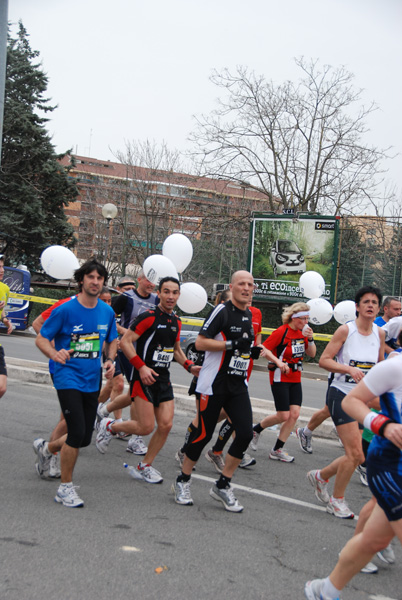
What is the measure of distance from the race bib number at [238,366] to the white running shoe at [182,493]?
1045 millimetres

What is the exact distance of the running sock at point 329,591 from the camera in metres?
3.32

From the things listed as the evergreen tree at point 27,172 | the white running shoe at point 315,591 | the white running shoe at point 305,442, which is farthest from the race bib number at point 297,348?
the evergreen tree at point 27,172

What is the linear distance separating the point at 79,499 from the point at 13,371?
7422mm

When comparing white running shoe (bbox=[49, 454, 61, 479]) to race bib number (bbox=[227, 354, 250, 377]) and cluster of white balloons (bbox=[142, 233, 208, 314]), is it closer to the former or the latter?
race bib number (bbox=[227, 354, 250, 377])

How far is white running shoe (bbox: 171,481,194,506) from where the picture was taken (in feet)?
17.6

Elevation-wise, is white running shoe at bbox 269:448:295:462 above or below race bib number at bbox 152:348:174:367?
below

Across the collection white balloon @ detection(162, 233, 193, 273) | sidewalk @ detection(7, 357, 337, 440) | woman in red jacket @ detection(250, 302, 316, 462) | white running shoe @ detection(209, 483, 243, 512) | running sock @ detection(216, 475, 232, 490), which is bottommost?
sidewalk @ detection(7, 357, 337, 440)

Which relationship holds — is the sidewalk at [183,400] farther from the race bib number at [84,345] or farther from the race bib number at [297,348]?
the race bib number at [84,345]

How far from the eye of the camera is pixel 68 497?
201 inches

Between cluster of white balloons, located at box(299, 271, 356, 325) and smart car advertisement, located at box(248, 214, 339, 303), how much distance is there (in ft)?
37.7

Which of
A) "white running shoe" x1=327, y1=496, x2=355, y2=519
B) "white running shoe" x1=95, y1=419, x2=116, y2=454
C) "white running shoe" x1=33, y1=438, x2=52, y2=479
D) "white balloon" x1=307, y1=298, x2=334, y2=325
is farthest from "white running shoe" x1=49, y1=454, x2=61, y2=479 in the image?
"white balloon" x1=307, y1=298, x2=334, y2=325

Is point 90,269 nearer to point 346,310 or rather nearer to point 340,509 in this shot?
point 340,509

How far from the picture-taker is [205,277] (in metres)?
37.5

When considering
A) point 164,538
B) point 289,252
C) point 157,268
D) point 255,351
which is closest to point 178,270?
point 157,268
